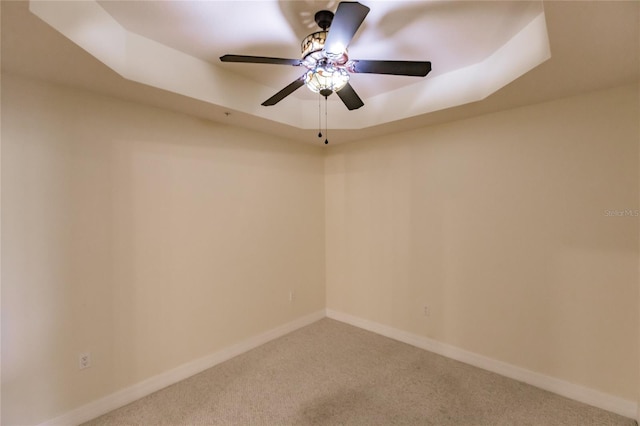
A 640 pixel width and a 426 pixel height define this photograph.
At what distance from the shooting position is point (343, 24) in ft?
4.41

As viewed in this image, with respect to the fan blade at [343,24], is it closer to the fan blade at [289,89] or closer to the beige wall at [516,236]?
the fan blade at [289,89]

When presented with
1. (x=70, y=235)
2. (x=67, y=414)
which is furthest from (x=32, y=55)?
(x=67, y=414)

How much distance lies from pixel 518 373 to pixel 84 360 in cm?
342

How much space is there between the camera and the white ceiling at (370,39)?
140 centimetres

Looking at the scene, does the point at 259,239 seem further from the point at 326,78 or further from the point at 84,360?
the point at 326,78

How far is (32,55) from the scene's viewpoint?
161 centimetres

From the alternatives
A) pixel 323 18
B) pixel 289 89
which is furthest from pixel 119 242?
pixel 323 18

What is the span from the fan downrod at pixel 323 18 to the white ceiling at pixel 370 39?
37mm

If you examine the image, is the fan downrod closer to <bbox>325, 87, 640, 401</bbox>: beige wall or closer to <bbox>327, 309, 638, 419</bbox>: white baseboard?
<bbox>325, 87, 640, 401</bbox>: beige wall

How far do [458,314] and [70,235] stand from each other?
3.33m

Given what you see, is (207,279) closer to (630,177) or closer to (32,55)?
(32,55)

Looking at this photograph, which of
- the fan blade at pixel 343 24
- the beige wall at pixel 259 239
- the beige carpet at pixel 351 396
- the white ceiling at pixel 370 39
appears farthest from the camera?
the beige carpet at pixel 351 396

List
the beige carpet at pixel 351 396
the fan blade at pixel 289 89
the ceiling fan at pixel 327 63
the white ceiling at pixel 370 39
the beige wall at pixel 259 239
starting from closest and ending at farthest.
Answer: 1. the white ceiling at pixel 370 39
2. the ceiling fan at pixel 327 63
3. the fan blade at pixel 289 89
4. the beige wall at pixel 259 239
5. the beige carpet at pixel 351 396

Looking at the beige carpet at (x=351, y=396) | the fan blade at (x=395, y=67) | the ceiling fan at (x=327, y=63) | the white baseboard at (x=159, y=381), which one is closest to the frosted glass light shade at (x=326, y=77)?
the ceiling fan at (x=327, y=63)
